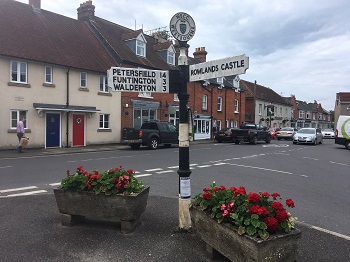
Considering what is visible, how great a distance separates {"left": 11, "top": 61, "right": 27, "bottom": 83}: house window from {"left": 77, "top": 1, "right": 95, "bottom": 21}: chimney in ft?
34.8

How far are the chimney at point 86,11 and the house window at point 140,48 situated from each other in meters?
4.61

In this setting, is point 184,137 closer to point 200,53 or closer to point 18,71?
point 18,71

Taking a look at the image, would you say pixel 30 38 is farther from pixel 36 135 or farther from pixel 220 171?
pixel 220 171

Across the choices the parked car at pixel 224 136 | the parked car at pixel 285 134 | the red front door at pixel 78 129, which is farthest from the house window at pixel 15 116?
the parked car at pixel 285 134

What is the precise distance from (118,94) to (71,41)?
5.21 meters

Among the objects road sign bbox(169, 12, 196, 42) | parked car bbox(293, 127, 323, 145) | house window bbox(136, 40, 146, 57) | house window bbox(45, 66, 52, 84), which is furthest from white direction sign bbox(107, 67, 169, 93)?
parked car bbox(293, 127, 323, 145)

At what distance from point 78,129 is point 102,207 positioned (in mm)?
17886

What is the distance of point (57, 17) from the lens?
24.4 metres

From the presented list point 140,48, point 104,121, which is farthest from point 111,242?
point 140,48

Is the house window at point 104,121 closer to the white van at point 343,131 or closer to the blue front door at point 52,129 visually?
the blue front door at point 52,129

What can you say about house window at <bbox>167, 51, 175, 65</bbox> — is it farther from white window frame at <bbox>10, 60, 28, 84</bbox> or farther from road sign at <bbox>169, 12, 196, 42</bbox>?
road sign at <bbox>169, 12, 196, 42</bbox>

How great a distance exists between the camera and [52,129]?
19.9 m

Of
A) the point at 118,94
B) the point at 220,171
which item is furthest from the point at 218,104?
the point at 220,171

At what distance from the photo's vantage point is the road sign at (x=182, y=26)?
454 cm
